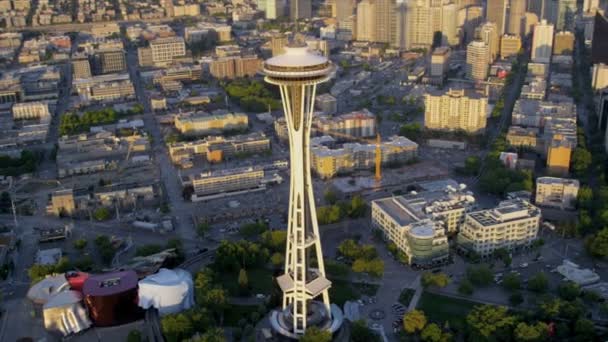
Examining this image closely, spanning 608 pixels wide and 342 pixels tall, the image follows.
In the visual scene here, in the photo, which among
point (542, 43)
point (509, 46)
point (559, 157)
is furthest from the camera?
point (509, 46)

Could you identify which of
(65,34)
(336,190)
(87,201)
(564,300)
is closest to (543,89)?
(336,190)

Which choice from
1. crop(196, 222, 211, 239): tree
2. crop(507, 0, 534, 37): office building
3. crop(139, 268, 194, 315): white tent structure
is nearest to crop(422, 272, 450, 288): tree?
crop(139, 268, 194, 315): white tent structure

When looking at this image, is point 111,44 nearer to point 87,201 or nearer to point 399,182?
point 87,201

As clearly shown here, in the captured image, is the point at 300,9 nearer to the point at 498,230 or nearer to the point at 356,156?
the point at 356,156

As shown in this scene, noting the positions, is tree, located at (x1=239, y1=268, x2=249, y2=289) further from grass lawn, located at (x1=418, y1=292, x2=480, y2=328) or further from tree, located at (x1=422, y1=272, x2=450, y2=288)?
tree, located at (x1=422, y1=272, x2=450, y2=288)

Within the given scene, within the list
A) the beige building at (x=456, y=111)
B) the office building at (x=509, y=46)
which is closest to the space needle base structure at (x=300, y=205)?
the beige building at (x=456, y=111)

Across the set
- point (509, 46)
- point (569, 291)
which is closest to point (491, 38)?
point (509, 46)
